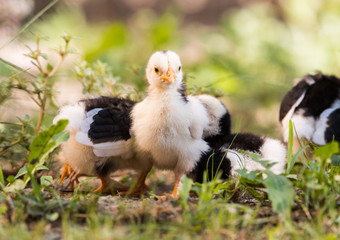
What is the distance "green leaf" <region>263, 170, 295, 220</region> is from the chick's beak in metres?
0.85

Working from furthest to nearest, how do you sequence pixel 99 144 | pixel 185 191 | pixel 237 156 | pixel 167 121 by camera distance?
1. pixel 237 156
2. pixel 99 144
3. pixel 167 121
4. pixel 185 191

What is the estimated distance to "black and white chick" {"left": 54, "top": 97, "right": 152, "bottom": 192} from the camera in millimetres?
3254

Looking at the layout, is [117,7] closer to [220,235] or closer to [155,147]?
[155,147]

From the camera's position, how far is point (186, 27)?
35.1 ft

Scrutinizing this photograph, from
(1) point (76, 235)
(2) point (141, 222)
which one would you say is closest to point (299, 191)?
(2) point (141, 222)

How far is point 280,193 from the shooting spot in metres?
2.52

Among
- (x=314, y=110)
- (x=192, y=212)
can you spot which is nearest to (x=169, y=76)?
(x=192, y=212)

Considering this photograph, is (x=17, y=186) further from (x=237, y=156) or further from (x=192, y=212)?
(x=237, y=156)

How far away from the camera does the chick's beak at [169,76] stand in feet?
10.2

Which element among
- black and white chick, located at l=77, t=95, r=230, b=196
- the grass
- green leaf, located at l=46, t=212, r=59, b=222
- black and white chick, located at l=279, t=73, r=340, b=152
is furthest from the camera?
black and white chick, located at l=279, t=73, r=340, b=152

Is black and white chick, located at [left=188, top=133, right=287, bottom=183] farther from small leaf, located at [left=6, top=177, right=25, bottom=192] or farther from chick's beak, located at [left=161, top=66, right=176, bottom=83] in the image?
small leaf, located at [left=6, top=177, right=25, bottom=192]

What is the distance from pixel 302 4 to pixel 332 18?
2.20ft

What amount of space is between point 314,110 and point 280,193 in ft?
5.46

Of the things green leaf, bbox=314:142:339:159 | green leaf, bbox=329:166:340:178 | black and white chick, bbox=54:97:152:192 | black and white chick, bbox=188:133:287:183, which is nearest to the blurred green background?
black and white chick, bbox=188:133:287:183
